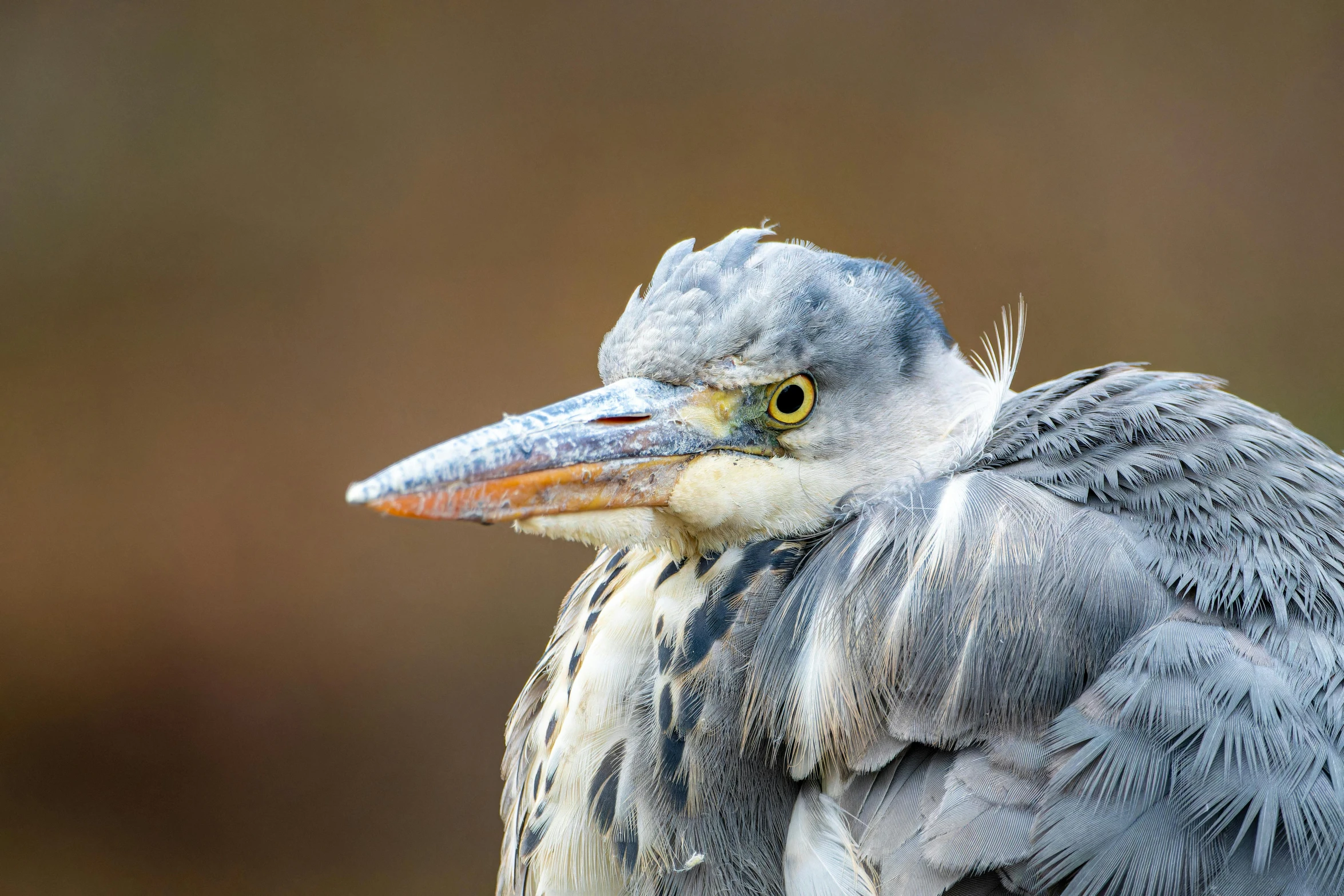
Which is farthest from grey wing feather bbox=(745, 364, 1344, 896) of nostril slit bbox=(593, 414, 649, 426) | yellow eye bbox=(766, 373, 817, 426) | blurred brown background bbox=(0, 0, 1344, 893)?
blurred brown background bbox=(0, 0, 1344, 893)

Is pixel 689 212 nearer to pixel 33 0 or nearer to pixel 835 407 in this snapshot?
pixel 33 0

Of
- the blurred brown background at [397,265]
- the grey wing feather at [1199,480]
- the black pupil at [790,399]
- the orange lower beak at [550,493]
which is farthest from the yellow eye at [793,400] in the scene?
the blurred brown background at [397,265]

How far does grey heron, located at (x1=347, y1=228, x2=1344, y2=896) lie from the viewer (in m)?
1.19

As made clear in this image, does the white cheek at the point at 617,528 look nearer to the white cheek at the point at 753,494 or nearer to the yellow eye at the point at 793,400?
the white cheek at the point at 753,494

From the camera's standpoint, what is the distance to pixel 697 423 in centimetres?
139

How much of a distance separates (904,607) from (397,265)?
3352mm

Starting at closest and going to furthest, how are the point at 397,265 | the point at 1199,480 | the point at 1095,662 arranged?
the point at 1095,662
the point at 1199,480
the point at 397,265

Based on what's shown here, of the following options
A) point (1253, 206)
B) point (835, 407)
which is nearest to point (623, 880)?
point (835, 407)

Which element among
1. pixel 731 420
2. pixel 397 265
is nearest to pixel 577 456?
pixel 731 420

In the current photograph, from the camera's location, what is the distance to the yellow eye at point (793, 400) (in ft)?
4.66

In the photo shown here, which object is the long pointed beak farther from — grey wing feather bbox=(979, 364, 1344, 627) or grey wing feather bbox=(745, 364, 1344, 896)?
grey wing feather bbox=(979, 364, 1344, 627)

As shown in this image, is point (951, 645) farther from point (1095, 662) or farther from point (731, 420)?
point (731, 420)

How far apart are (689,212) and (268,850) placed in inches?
117

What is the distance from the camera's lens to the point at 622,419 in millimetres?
1364
